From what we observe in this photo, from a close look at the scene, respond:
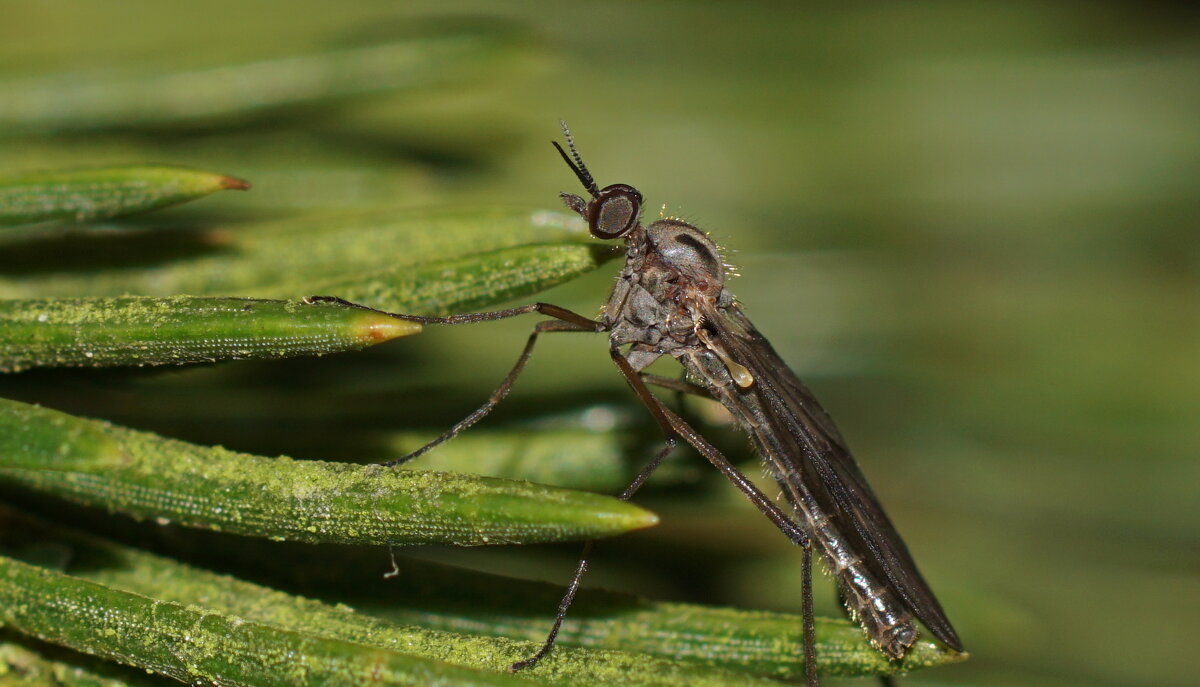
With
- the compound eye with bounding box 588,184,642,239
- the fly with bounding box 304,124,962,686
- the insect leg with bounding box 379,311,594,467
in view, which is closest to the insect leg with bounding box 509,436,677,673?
the fly with bounding box 304,124,962,686

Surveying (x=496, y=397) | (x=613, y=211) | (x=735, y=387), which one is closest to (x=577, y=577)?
(x=496, y=397)

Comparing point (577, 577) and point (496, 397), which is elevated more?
point (496, 397)

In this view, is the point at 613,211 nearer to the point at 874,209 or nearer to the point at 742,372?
the point at 742,372

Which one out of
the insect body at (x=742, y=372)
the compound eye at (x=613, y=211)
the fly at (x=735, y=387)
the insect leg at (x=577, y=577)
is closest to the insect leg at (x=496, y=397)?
the fly at (x=735, y=387)

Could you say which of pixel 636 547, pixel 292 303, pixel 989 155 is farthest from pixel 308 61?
pixel 989 155

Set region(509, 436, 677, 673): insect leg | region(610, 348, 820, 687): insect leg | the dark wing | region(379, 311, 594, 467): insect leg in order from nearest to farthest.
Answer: region(509, 436, 677, 673): insect leg → region(379, 311, 594, 467): insect leg → region(610, 348, 820, 687): insect leg → the dark wing

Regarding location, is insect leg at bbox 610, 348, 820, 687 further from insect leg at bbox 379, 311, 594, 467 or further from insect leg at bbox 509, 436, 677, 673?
insect leg at bbox 379, 311, 594, 467

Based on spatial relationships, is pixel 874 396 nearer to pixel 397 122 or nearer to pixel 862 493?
pixel 862 493
